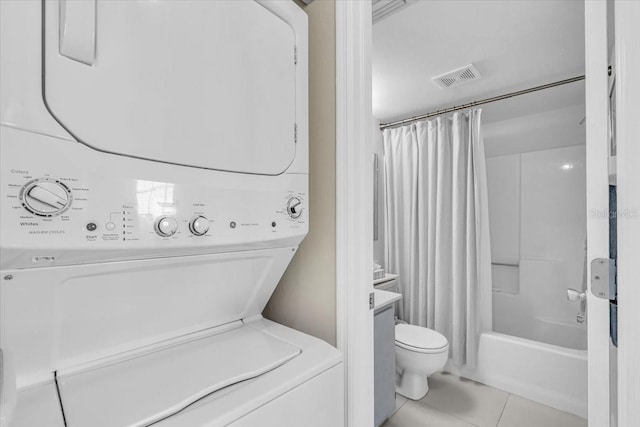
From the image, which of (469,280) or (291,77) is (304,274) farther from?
(469,280)

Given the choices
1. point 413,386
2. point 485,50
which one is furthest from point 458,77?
point 413,386

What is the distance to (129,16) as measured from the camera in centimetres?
62

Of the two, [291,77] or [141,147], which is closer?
[141,147]

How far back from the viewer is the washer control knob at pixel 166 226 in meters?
0.66

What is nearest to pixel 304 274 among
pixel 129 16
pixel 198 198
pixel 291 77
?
pixel 198 198

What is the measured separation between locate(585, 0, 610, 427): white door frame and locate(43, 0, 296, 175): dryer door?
87 centimetres

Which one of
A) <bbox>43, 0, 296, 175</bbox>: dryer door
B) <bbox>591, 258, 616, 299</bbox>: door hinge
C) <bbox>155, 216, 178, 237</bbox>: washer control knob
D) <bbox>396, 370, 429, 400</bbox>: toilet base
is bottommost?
<bbox>396, 370, 429, 400</bbox>: toilet base

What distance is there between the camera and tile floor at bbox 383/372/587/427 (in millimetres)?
1985

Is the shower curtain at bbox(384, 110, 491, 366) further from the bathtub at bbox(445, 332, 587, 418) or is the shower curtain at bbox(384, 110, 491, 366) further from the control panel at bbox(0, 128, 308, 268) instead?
the control panel at bbox(0, 128, 308, 268)

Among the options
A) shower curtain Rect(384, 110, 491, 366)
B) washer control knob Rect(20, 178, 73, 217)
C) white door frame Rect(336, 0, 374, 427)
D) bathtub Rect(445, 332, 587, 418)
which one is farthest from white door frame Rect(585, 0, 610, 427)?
shower curtain Rect(384, 110, 491, 366)

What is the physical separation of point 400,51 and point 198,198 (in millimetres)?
1981

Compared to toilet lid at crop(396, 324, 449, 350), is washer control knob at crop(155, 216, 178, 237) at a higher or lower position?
higher

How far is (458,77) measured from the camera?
2404mm

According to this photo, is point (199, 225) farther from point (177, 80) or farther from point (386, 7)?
point (386, 7)
